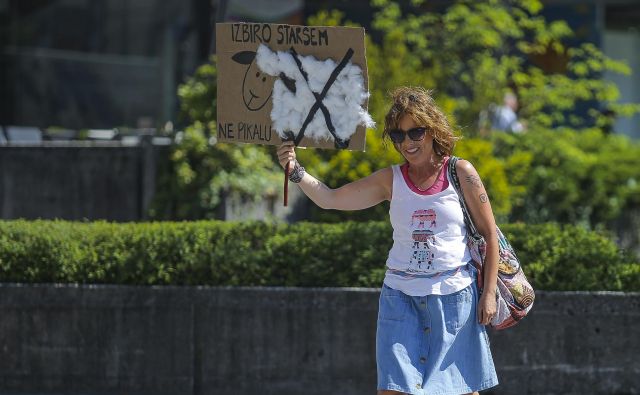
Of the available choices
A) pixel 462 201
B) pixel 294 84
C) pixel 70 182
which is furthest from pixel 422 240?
pixel 70 182

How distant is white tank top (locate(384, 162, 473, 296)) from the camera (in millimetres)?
5082

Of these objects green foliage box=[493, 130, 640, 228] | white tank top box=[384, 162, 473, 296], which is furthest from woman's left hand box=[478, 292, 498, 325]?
green foliage box=[493, 130, 640, 228]

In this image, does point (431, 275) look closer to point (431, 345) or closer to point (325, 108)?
point (431, 345)

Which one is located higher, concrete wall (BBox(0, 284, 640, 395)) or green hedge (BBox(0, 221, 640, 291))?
green hedge (BBox(0, 221, 640, 291))

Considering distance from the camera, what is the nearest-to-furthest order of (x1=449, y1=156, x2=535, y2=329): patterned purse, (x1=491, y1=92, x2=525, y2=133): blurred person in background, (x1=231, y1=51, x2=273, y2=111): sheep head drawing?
(x1=449, y1=156, x2=535, y2=329): patterned purse
(x1=231, y1=51, x2=273, y2=111): sheep head drawing
(x1=491, y1=92, x2=525, y2=133): blurred person in background

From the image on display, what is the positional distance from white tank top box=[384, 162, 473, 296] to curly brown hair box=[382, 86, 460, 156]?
16 cm

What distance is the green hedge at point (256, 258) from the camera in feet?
A: 23.2

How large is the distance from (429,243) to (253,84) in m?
1.34

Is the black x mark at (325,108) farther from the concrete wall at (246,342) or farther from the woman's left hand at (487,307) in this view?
the concrete wall at (246,342)

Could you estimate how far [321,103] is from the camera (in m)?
5.66

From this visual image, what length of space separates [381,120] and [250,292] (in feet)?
9.76

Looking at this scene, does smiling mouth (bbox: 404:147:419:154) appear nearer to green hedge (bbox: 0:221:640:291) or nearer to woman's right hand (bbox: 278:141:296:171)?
woman's right hand (bbox: 278:141:296:171)

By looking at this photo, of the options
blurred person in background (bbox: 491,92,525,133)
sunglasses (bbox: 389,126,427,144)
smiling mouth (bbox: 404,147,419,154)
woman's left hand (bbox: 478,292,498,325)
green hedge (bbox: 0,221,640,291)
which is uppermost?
blurred person in background (bbox: 491,92,525,133)

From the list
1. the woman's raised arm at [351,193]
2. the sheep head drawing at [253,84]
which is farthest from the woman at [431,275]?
the sheep head drawing at [253,84]
